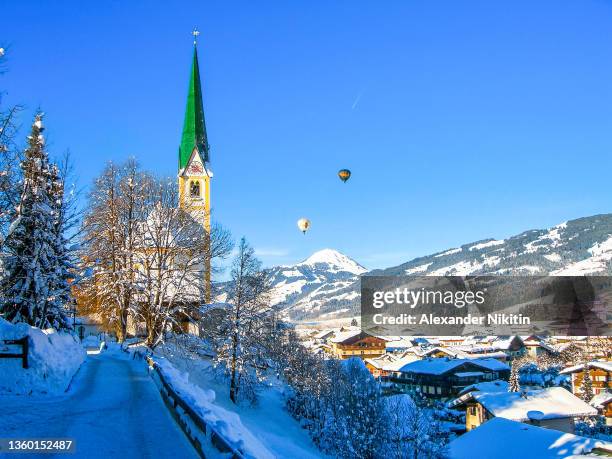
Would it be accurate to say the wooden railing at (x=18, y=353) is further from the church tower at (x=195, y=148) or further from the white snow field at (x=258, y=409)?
the church tower at (x=195, y=148)

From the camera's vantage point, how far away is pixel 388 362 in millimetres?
107625

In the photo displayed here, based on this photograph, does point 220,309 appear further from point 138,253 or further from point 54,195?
point 54,195

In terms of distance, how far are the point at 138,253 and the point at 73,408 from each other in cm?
2230

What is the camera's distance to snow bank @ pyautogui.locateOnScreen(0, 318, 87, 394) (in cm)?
1359

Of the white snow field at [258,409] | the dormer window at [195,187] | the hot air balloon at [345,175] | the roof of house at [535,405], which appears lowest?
the roof of house at [535,405]

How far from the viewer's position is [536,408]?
155 feet

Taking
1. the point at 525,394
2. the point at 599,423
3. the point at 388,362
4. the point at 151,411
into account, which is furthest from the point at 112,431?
the point at 388,362

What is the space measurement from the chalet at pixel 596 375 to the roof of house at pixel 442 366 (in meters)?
14.2

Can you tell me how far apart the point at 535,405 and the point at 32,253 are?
42304 millimetres

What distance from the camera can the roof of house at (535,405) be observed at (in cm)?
4619

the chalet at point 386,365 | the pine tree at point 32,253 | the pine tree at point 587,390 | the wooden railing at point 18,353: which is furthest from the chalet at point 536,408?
the chalet at point 386,365

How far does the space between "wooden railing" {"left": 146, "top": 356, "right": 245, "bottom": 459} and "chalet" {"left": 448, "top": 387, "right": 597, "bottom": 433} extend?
3970 cm

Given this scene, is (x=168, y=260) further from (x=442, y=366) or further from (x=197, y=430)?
(x=442, y=366)

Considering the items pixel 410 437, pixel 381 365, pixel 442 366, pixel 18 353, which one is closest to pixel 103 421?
pixel 18 353
